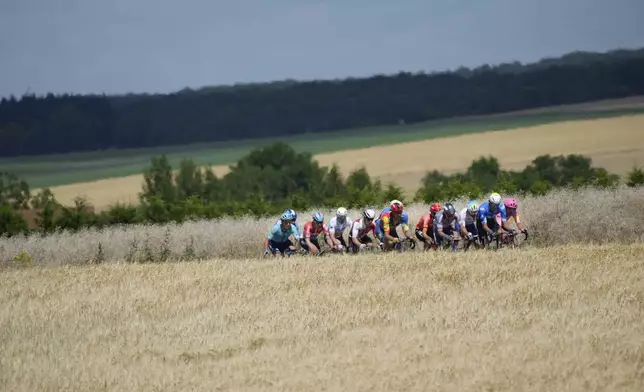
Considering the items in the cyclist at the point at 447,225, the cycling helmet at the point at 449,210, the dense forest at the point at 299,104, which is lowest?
the cyclist at the point at 447,225

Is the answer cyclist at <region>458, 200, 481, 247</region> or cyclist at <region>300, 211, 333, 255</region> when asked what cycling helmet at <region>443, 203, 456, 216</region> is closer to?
cyclist at <region>458, 200, 481, 247</region>

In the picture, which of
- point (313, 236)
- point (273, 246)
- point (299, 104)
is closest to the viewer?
point (313, 236)

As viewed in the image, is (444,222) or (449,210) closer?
(449,210)

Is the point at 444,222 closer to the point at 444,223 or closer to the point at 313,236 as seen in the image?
the point at 444,223

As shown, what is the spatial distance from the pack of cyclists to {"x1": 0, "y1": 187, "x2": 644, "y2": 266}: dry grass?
2380 millimetres

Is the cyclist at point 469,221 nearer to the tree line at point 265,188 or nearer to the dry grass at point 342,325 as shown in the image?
the dry grass at point 342,325

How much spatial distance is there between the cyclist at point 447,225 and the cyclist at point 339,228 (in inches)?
78.7

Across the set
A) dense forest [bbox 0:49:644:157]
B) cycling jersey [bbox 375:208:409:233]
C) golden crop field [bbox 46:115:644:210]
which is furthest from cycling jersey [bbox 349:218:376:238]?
dense forest [bbox 0:49:644:157]

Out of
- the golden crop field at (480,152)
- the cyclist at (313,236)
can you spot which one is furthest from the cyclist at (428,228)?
the golden crop field at (480,152)

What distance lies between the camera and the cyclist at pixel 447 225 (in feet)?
81.0

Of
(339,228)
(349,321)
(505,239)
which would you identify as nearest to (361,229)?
(339,228)

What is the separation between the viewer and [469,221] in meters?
24.8

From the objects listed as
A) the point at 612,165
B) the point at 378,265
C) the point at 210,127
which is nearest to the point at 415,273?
the point at 378,265

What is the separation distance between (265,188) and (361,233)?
33645mm
